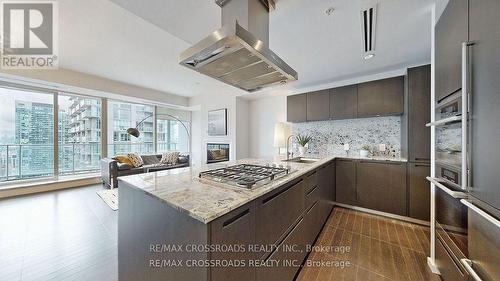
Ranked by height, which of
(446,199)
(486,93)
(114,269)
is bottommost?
(114,269)

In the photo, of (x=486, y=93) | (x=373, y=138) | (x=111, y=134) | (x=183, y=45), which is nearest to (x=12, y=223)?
(x=111, y=134)

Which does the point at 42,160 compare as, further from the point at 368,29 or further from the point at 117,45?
the point at 368,29

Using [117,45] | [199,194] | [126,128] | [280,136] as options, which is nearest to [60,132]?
[126,128]

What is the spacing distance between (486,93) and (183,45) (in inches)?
121

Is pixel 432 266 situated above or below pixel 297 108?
below

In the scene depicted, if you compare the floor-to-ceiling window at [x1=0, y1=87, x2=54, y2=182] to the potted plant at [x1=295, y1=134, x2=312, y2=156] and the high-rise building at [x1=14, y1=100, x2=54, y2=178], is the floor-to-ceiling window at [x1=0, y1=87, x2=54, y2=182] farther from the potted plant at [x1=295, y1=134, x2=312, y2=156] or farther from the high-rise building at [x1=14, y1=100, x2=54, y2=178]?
the potted plant at [x1=295, y1=134, x2=312, y2=156]

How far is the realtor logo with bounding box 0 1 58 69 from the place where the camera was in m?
2.06

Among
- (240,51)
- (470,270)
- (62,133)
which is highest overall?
(240,51)

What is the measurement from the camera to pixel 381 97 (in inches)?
121

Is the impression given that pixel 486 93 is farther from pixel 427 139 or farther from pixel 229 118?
pixel 229 118

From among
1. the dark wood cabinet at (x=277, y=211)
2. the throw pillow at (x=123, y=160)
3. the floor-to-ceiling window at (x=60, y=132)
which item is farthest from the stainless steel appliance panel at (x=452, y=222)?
the throw pillow at (x=123, y=160)

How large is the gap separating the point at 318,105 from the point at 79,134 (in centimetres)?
620

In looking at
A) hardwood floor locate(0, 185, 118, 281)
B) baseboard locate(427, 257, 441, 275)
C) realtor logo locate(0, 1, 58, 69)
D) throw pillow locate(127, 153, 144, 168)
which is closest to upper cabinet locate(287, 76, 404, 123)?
baseboard locate(427, 257, 441, 275)

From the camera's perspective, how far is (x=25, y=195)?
3.79 metres
